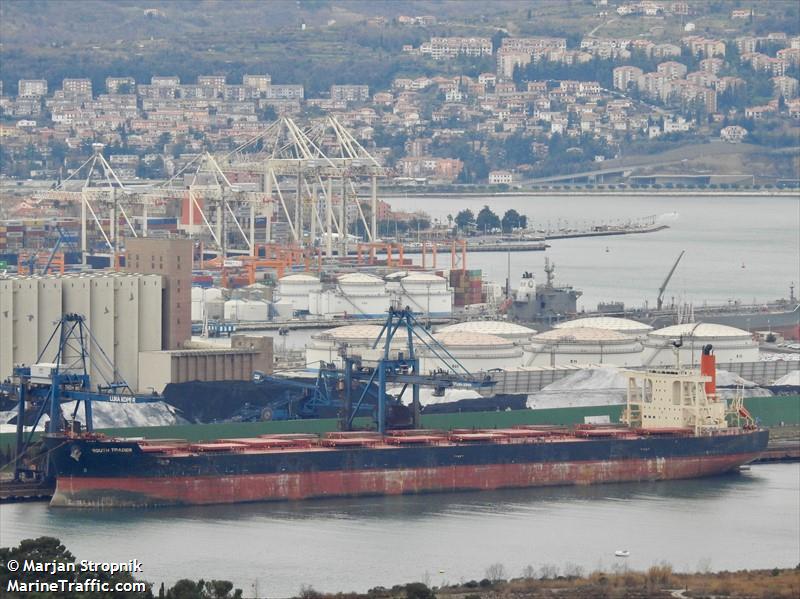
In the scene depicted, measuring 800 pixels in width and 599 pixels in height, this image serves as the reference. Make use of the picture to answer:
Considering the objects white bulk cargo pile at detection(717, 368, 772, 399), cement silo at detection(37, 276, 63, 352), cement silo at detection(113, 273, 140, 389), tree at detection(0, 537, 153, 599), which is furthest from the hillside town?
tree at detection(0, 537, 153, 599)

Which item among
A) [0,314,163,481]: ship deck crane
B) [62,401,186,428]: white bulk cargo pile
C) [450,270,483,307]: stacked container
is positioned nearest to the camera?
[0,314,163,481]: ship deck crane

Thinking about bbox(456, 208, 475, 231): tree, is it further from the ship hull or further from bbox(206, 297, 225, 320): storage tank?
the ship hull

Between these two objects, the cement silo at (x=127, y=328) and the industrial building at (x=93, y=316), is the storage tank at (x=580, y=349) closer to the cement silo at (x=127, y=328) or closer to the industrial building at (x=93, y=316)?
the industrial building at (x=93, y=316)

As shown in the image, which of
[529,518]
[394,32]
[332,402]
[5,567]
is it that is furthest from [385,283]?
[394,32]

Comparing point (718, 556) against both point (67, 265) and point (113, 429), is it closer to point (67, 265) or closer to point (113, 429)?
point (113, 429)

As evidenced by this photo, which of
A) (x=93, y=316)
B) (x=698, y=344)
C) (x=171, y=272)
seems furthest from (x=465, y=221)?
(x=93, y=316)

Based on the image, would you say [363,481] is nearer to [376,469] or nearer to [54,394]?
[376,469]
